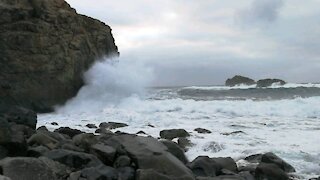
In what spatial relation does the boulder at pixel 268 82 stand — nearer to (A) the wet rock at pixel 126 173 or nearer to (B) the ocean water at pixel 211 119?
(B) the ocean water at pixel 211 119

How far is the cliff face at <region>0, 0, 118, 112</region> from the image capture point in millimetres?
20703

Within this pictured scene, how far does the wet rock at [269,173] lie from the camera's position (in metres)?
8.31

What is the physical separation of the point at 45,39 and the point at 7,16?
2.05 m

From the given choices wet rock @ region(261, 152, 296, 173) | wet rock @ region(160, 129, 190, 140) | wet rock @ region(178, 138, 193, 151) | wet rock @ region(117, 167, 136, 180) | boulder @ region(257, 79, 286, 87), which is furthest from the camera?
boulder @ region(257, 79, 286, 87)

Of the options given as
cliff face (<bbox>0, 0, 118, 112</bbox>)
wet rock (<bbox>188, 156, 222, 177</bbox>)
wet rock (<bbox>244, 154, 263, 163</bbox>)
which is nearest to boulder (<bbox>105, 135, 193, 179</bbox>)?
wet rock (<bbox>188, 156, 222, 177</bbox>)

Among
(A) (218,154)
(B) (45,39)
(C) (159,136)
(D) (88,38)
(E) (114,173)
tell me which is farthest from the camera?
(D) (88,38)

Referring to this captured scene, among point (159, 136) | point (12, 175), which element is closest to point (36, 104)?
point (159, 136)

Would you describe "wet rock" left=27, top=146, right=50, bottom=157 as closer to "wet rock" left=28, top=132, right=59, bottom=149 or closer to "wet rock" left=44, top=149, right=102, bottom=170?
"wet rock" left=44, top=149, right=102, bottom=170

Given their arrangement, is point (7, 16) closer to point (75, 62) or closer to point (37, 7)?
point (37, 7)

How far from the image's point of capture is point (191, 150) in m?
11.0

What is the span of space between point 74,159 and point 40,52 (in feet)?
47.2

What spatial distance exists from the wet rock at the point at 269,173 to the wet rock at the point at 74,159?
9.97 ft

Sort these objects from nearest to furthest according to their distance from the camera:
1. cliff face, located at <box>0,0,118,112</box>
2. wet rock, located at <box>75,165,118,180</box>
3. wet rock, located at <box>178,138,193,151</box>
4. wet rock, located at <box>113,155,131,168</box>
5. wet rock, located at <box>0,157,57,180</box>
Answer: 1. wet rock, located at <box>0,157,57,180</box>
2. wet rock, located at <box>75,165,118,180</box>
3. wet rock, located at <box>113,155,131,168</box>
4. wet rock, located at <box>178,138,193,151</box>
5. cliff face, located at <box>0,0,118,112</box>

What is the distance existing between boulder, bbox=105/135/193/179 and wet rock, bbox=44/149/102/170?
2.20ft
